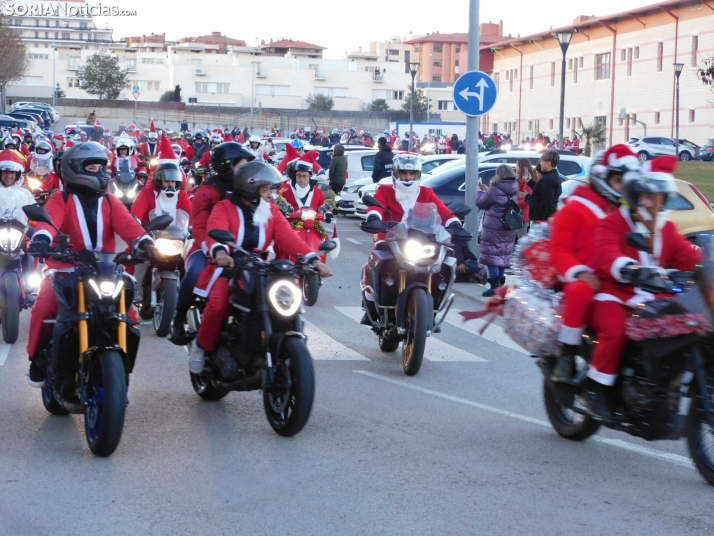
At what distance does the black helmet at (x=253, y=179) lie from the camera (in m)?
7.67

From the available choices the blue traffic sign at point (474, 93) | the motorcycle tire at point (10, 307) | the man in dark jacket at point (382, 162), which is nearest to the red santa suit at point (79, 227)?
the motorcycle tire at point (10, 307)

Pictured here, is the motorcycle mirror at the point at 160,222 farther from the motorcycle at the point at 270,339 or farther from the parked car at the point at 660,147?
the parked car at the point at 660,147

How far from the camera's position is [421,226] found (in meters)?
9.96

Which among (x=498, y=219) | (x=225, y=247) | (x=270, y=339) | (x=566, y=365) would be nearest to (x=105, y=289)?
(x=225, y=247)

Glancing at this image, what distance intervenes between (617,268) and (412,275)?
152 inches

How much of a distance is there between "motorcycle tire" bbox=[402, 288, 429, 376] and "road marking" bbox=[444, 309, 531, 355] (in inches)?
62.7

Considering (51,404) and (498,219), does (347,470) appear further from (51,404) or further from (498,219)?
(498,219)

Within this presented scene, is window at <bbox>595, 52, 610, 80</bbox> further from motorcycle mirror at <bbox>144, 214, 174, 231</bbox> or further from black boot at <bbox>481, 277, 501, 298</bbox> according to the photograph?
motorcycle mirror at <bbox>144, 214, 174, 231</bbox>

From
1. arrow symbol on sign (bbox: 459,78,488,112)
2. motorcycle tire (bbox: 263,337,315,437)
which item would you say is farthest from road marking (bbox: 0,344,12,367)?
arrow symbol on sign (bbox: 459,78,488,112)

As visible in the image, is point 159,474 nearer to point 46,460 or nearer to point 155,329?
point 46,460

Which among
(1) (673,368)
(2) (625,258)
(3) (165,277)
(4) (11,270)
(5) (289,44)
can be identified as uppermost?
(5) (289,44)

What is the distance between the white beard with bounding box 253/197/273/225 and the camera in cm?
779

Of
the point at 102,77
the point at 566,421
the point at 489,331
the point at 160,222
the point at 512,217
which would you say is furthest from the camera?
the point at 102,77

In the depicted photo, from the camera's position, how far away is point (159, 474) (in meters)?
6.25
